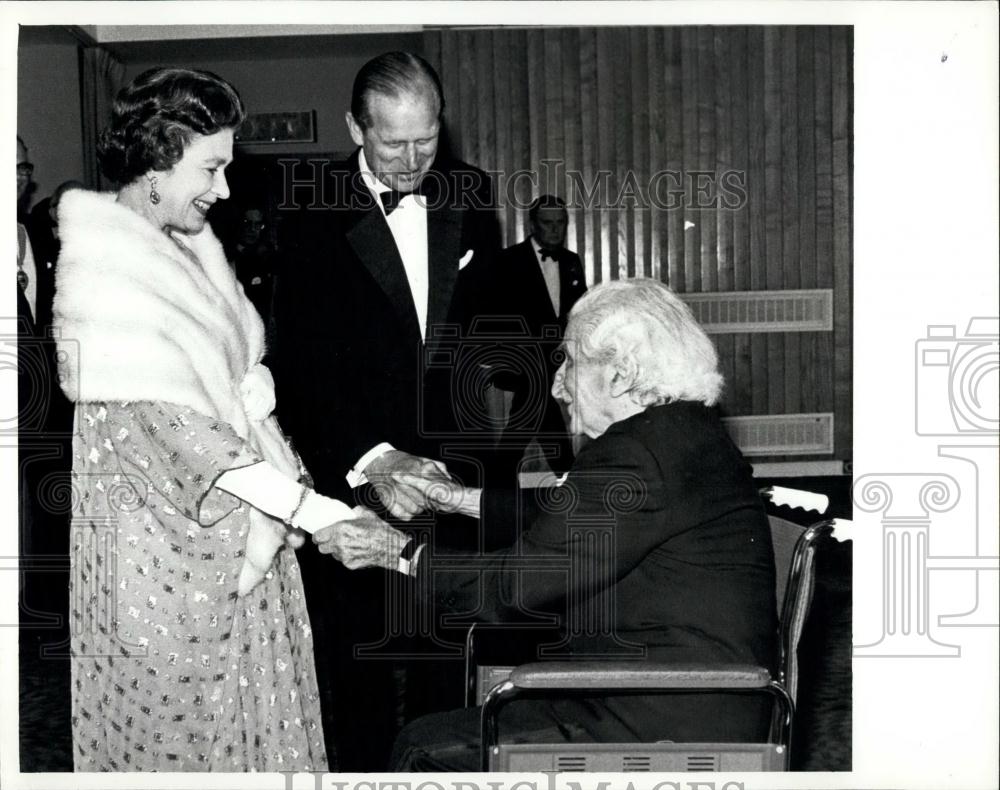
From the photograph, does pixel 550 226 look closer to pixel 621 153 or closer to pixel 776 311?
pixel 621 153

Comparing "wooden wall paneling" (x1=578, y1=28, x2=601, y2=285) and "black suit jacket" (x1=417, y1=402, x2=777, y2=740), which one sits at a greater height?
"wooden wall paneling" (x1=578, y1=28, x2=601, y2=285)

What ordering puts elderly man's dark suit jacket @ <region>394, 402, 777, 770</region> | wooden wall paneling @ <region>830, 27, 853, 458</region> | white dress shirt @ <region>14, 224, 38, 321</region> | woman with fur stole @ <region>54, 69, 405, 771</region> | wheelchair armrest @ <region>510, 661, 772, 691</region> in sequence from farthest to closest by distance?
1. wooden wall paneling @ <region>830, 27, 853, 458</region>
2. white dress shirt @ <region>14, 224, 38, 321</region>
3. woman with fur stole @ <region>54, 69, 405, 771</region>
4. elderly man's dark suit jacket @ <region>394, 402, 777, 770</region>
5. wheelchair armrest @ <region>510, 661, 772, 691</region>

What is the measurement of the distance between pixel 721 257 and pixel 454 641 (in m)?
1.14

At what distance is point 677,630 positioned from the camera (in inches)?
83.9

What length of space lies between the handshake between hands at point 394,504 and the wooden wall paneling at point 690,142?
74 cm

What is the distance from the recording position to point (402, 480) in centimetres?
252

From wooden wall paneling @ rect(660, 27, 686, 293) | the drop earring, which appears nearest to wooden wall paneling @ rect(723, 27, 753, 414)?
wooden wall paneling @ rect(660, 27, 686, 293)

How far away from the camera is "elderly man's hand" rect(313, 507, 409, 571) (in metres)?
2.50

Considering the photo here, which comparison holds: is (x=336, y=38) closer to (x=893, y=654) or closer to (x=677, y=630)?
(x=677, y=630)

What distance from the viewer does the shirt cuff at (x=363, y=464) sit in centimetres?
252

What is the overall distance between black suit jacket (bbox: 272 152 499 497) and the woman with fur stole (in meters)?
0.10

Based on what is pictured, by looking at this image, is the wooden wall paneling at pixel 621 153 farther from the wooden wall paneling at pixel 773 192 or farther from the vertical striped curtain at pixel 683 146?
the wooden wall paneling at pixel 773 192

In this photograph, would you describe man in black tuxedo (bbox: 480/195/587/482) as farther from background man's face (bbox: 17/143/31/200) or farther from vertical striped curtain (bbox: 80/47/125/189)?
background man's face (bbox: 17/143/31/200)

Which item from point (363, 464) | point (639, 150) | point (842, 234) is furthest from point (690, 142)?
point (363, 464)
